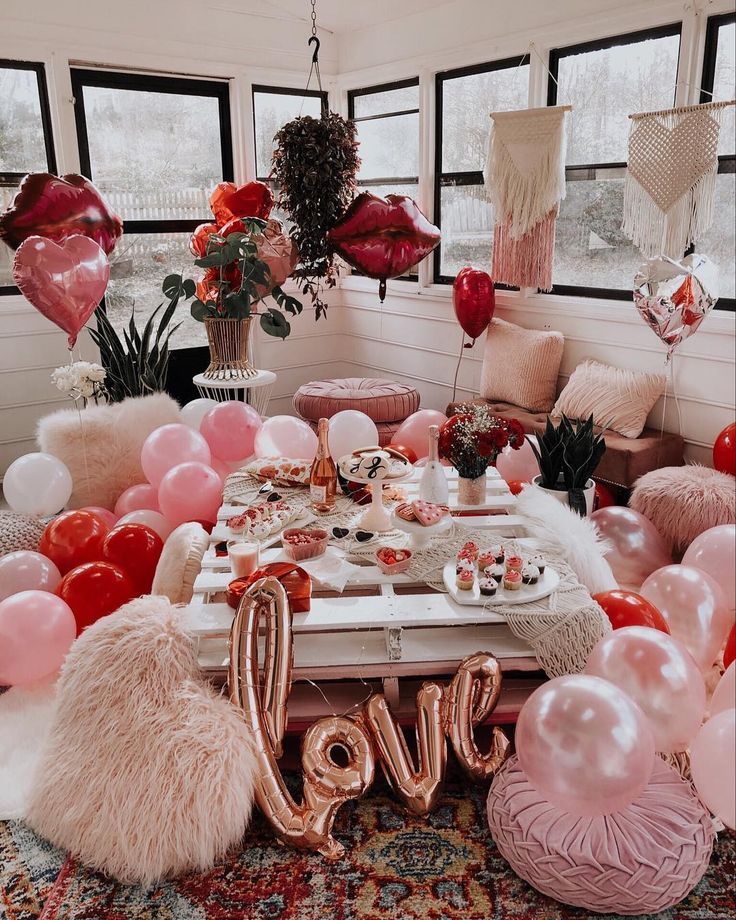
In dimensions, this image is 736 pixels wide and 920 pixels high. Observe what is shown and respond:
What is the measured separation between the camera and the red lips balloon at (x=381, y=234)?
12.1ft

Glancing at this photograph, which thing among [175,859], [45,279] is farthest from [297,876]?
[45,279]

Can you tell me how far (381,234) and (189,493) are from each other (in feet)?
5.30

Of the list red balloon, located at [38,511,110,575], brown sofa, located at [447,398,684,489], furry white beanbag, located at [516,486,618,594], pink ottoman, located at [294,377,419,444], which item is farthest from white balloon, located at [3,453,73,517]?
brown sofa, located at [447,398,684,489]

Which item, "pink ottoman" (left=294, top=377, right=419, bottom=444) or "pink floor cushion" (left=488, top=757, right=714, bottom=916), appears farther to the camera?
"pink ottoman" (left=294, top=377, right=419, bottom=444)

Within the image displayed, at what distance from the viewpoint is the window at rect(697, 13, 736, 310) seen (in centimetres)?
315

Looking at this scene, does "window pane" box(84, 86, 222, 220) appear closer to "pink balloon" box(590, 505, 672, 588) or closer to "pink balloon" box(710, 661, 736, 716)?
"pink balloon" box(590, 505, 672, 588)

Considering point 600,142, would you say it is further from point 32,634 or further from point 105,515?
point 32,634

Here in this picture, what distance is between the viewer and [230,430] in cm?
323

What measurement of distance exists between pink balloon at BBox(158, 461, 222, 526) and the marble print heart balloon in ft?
6.00

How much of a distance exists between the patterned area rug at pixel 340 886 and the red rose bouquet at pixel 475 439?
3.85ft

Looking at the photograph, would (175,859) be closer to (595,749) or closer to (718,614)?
(595,749)

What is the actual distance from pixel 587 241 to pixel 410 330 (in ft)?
4.41

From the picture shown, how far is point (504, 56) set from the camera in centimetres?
401

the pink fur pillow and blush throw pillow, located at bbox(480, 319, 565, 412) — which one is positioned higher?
blush throw pillow, located at bbox(480, 319, 565, 412)
